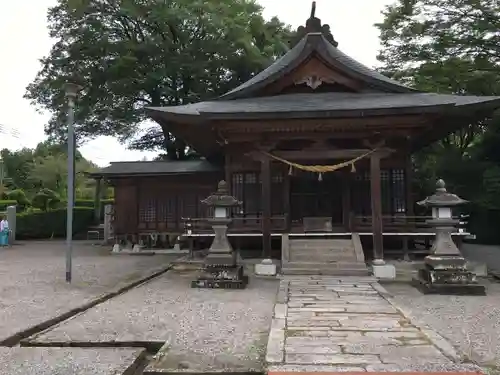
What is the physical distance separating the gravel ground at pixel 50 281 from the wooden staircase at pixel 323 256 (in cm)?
403

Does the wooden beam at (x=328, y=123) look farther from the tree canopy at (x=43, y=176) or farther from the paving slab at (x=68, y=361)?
the tree canopy at (x=43, y=176)

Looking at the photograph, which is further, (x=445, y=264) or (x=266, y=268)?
(x=266, y=268)

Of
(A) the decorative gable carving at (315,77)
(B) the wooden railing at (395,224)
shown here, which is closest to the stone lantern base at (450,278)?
(B) the wooden railing at (395,224)

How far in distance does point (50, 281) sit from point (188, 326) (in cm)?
606

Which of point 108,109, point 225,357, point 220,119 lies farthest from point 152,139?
point 225,357

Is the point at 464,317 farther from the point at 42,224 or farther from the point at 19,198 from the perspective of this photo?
the point at 19,198

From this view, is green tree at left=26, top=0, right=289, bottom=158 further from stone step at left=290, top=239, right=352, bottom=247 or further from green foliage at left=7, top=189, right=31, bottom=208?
stone step at left=290, top=239, right=352, bottom=247

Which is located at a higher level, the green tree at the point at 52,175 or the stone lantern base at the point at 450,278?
the green tree at the point at 52,175

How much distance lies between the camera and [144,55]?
86.8 feet

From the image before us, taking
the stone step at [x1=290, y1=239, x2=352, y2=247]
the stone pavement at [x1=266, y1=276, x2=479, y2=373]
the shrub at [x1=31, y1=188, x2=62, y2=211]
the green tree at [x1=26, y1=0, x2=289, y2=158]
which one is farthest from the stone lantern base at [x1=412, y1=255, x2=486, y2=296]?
the shrub at [x1=31, y1=188, x2=62, y2=211]

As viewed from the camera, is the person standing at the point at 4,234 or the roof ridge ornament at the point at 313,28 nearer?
the roof ridge ornament at the point at 313,28

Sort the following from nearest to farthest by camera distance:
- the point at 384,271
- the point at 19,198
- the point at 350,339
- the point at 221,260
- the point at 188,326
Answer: the point at 350,339
the point at 188,326
the point at 221,260
the point at 384,271
the point at 19,198

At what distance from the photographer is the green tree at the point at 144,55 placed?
25.7 m

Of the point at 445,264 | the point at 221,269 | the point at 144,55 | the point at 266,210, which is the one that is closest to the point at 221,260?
the point at 221,269
